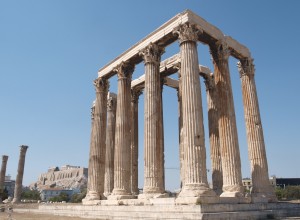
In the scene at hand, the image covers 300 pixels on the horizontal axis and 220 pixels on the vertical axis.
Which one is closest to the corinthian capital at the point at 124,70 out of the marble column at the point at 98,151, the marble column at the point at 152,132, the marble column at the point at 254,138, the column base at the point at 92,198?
the marble column at the point at 152,132

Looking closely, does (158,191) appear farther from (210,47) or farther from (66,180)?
(66,180)

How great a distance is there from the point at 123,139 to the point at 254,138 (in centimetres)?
1280

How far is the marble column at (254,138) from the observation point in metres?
27.6

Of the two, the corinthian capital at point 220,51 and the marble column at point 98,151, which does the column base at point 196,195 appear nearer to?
the corinthian capital at point 220,51

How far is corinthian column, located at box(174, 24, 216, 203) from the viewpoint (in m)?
21.2

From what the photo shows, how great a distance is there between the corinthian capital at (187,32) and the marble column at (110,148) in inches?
701

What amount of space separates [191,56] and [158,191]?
11.4m

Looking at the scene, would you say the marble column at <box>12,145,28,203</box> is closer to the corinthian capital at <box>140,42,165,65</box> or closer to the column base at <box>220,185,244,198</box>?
the corinthian capital at <box>140,42,165,65</box>

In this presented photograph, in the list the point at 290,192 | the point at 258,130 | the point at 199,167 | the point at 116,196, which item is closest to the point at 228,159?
the point at 199,167

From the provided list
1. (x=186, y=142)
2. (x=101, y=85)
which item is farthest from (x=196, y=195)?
(x=101, y=85)

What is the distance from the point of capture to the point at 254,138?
29.4 metres

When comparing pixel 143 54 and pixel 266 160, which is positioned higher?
pixel 143 54

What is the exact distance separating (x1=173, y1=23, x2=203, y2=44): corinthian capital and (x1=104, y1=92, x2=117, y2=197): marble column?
1781 cm

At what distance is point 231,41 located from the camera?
30938 millimetres
